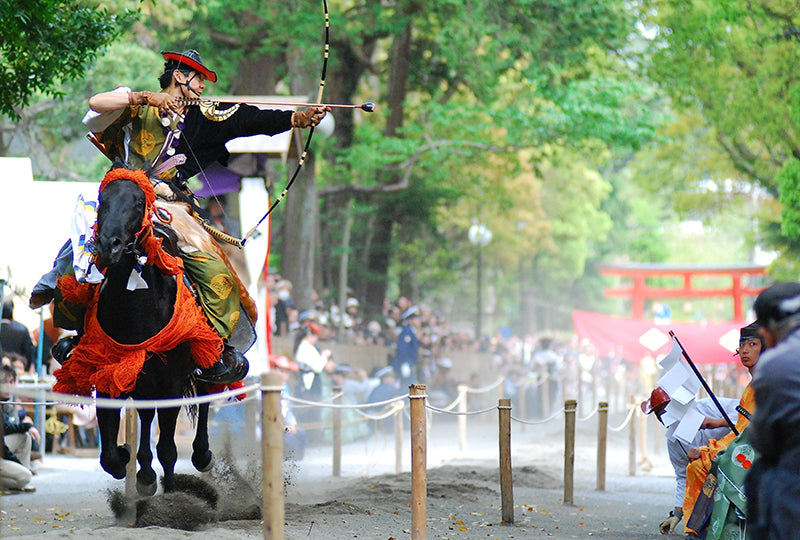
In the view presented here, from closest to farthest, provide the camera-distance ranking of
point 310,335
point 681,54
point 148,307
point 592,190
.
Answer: point 148,307, point 310,335, point 681,54, point 592,190

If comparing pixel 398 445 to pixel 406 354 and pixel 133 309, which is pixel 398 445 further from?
pixel 133 309

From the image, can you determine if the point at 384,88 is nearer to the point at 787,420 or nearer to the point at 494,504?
the point at 494,504

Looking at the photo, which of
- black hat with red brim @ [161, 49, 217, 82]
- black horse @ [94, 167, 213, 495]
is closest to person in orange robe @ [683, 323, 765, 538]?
black horse @ [94, 167, 213, 495]

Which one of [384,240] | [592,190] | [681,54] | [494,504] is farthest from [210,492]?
[592,190]

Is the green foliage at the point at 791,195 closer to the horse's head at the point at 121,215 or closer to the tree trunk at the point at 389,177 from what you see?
the tree trunk at the point at 389,177

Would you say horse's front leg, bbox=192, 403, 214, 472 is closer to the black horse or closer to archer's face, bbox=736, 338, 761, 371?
the black horse

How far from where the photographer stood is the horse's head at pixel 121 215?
5.66m

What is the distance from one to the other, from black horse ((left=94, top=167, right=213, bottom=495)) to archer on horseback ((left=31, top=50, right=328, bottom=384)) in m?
0.36

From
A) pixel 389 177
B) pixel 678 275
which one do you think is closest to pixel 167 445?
pixel 389 177

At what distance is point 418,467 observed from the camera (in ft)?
20.2

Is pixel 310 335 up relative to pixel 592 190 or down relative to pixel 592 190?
down

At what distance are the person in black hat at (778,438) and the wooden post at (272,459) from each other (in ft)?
6.82

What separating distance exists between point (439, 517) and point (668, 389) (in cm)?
212

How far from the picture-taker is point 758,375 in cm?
371
